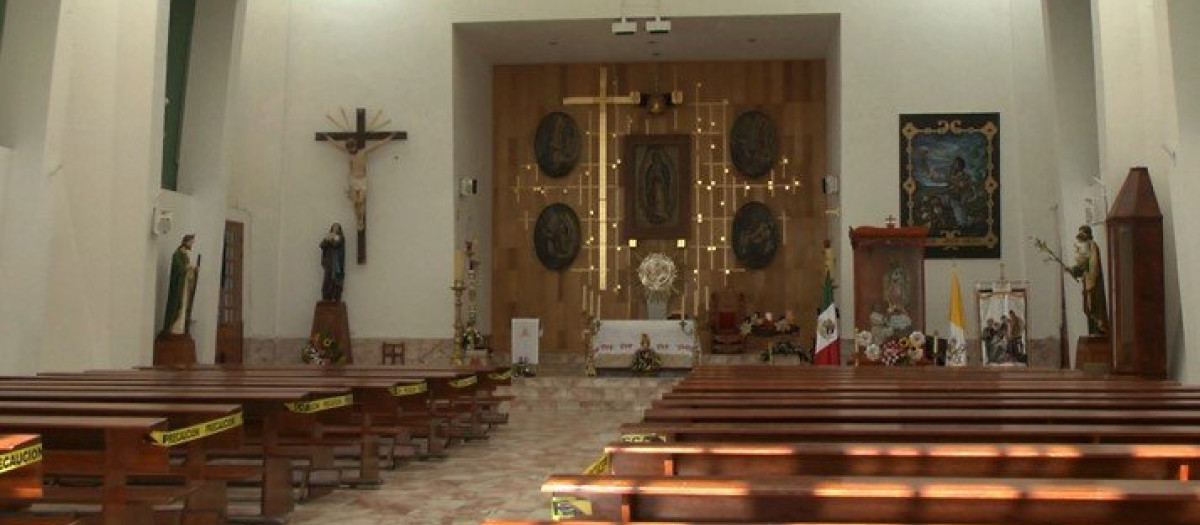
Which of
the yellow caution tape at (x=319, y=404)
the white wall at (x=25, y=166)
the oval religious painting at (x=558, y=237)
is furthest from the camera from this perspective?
the oval religious painting at (x=558, y=237)

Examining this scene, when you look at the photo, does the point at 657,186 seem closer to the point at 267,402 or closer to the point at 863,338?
the point at 863,338

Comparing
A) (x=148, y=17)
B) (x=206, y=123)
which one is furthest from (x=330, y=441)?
(x=206, y=123)

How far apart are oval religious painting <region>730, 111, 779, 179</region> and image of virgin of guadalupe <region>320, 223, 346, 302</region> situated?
19.9 feet

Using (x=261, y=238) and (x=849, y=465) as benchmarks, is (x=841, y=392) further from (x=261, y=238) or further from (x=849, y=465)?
(x=261, y=238)

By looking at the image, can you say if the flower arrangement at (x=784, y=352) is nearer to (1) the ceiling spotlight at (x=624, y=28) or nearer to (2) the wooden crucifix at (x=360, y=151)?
(1) the ceiling spotlight at (x=624, y=28)

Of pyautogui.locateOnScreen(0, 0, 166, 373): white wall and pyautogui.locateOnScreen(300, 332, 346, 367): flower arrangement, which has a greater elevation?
pyautogui.locateOnScreen(0, 0, 166, 373): white wall

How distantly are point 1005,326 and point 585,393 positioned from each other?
4.91 m

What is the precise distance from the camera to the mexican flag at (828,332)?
15789 mm

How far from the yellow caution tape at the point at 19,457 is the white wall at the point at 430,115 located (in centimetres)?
1352

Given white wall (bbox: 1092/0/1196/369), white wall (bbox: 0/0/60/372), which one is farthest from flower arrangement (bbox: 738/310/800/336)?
white wall (bbox: 0/0/60/372)

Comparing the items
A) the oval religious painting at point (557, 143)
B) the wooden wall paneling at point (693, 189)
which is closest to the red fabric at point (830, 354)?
the wooden wall paneling at point (693, 189)

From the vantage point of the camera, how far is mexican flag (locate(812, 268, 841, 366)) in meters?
15.8

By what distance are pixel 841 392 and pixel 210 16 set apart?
1042 cm

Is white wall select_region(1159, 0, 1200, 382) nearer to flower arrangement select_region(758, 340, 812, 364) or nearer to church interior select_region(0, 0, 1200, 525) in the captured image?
church interior select_region(0, 0, 1200, 525)
